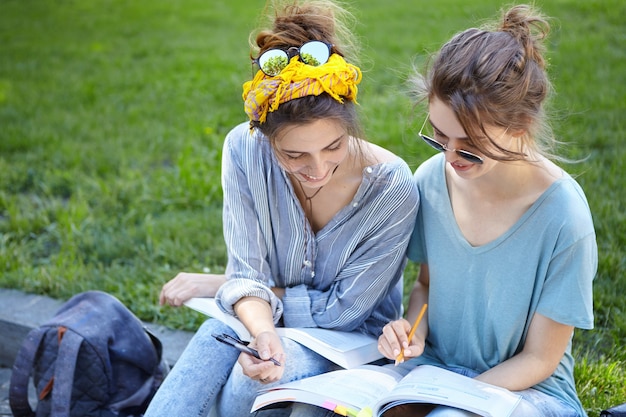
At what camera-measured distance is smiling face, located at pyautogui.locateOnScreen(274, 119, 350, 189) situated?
232 centimetres

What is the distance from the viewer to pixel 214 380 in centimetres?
244

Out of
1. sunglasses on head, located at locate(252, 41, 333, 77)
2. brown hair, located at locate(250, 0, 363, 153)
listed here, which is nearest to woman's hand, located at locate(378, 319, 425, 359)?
brown hair, located at locate(250, 0, 363, 153)

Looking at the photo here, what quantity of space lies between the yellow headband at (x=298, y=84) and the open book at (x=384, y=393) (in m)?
0.80

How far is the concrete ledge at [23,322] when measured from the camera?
11.0 ft

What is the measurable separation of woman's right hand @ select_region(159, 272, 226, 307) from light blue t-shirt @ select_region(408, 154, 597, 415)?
706 millimetres

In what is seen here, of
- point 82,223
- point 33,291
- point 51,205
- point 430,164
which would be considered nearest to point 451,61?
point 430,164

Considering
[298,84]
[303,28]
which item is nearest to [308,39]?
[303,28]

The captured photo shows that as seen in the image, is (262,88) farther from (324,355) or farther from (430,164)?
(324,355)

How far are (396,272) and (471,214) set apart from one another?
37 cm

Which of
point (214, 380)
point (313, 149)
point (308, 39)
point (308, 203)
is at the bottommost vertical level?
point (214, 380)

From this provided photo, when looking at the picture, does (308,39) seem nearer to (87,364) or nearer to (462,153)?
(462,153)

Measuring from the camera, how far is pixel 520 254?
7.39ft

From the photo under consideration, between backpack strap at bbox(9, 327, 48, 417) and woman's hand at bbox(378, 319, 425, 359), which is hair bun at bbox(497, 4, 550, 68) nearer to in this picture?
woman's hand at bbox(378, 319, 425, 359)

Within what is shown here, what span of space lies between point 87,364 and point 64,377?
0.09 metres
